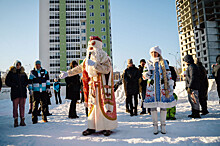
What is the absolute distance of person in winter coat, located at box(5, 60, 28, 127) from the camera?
17.4ft

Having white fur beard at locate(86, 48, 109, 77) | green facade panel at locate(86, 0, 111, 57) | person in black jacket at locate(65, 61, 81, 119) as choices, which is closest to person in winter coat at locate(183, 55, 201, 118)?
white fur beard at locate(86, 48, 109, 77)

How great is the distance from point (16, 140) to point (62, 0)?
5883cm

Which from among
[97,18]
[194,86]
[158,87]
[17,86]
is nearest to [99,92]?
[158,87]

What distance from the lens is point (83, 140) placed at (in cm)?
352

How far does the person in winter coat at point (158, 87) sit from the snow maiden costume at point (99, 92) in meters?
0.89

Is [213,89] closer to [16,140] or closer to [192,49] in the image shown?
[16,140]

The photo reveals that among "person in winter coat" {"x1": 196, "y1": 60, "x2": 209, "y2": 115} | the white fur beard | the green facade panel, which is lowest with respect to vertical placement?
"person in winter coat" {"x1": 196, "y1": 60, "x2": 209, "y2": 115}

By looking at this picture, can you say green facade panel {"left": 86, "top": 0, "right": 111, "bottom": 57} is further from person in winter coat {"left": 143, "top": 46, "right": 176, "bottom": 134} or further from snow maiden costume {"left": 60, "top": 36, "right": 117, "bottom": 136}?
person in winter coat {"left": 143, "top": 46, "right": 176, "bottom": 134}

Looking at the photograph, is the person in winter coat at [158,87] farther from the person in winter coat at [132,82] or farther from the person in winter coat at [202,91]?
the person in winter coat at [202,91]

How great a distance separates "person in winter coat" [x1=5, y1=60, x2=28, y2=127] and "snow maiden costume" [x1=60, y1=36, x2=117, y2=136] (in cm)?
260

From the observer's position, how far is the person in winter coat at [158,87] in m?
3.74

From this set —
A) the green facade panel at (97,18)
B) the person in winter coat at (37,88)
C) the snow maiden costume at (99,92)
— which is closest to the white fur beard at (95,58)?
the snow maiden costume at (99,92)

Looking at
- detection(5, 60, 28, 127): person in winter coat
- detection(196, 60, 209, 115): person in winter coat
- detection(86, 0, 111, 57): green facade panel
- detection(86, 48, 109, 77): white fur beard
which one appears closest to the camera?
detection(86, 48, 109, 77): white fur beard

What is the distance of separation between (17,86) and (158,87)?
4467 mm
